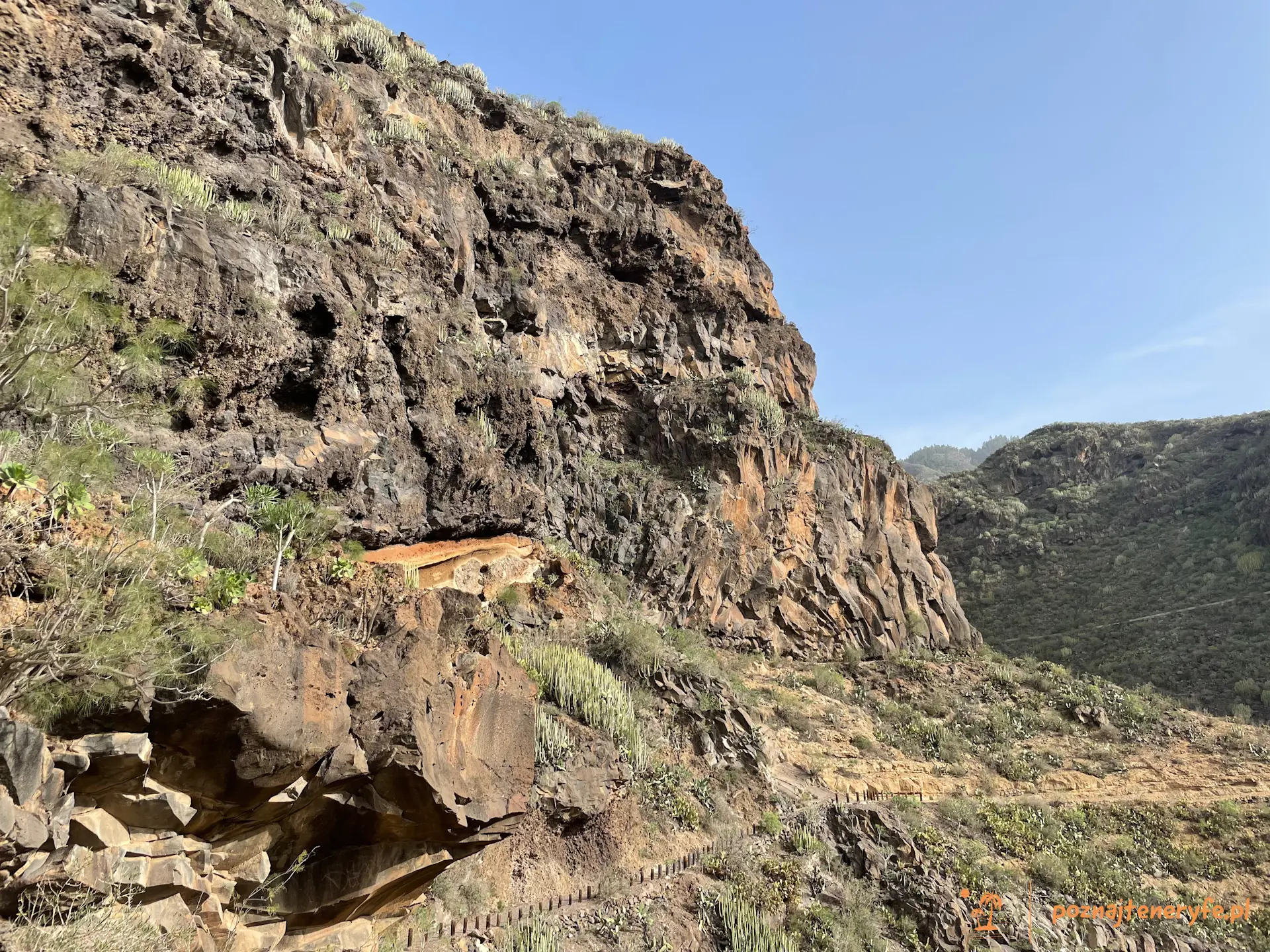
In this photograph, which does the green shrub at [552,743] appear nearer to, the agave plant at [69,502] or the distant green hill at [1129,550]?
the agave plant at [69,502]

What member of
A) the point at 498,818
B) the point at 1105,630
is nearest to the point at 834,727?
the point at 498,818

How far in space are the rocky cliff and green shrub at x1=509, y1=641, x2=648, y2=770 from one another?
2642 mm

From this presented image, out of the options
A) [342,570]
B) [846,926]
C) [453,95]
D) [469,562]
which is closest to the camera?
[342,570]

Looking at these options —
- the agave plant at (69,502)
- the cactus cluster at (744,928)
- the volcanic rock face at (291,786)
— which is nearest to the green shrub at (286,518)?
the volcanic rock face at (291,786)

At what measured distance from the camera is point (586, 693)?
29.4 feet

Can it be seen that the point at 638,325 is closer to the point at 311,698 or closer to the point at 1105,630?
the point at 311,698

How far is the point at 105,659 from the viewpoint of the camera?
3535 mm

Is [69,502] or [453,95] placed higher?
[453,95]

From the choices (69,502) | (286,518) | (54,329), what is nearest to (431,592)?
(286,518)

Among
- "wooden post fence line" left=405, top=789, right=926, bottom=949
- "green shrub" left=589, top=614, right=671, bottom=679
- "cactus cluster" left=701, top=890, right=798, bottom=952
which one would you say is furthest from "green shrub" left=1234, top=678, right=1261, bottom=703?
"cactus cluster" left=701, top=890, right=798, bottom=952

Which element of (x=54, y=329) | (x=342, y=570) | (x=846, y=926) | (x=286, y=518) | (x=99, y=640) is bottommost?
(x=846, y=926)

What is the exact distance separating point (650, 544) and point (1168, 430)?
156ft

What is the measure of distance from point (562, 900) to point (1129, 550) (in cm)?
3769

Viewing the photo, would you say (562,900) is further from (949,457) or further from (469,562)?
(949,457)
